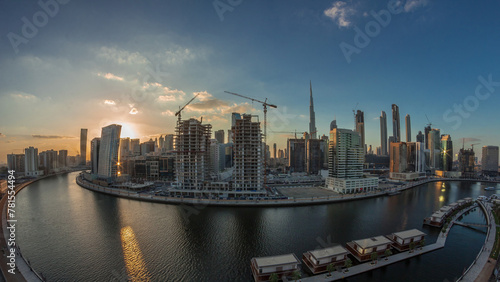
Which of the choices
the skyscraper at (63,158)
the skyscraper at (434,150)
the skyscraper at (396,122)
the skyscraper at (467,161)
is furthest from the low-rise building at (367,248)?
the skyscraper at (396,122)

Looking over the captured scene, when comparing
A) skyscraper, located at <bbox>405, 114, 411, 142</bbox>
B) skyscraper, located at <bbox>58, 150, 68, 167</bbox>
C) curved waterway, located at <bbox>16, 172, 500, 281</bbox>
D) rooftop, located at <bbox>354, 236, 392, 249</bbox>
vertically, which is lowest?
curved waterway, located at <bbox>16, 172, 500, 281</bbox>

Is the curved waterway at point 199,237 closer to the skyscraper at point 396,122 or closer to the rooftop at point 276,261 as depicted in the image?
the rooftop at point 276,261

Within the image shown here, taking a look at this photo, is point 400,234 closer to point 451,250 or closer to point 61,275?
point 451,250

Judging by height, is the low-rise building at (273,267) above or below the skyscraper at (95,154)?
below

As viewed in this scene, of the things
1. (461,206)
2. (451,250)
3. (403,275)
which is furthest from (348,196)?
(403,275)

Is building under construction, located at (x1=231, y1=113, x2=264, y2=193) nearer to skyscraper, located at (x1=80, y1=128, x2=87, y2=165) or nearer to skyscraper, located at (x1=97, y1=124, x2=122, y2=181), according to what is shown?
skyscraper, located at (x1=97, y1=124, x2=122, y2=181)

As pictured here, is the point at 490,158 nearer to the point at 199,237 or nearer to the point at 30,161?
the point at 199,237

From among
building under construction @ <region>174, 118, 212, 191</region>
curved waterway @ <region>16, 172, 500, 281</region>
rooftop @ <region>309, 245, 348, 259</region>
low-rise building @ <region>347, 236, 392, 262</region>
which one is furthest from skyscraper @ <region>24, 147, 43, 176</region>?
low-rise building @ <region>347, 236, 392, 262</region>
